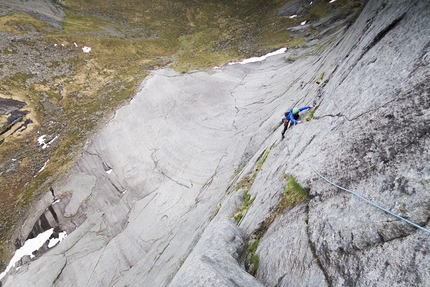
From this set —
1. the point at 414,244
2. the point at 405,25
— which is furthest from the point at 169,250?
the point at 405,25

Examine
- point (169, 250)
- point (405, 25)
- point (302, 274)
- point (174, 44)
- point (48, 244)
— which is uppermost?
point (174, 44)

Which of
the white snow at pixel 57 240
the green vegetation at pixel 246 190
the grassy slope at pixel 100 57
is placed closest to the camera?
the green vegetation at pixel 246 190

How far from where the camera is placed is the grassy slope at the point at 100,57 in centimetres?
3519

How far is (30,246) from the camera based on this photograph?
27000 mm

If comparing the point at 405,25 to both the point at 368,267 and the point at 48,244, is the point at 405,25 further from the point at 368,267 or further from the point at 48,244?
the point at 48,244

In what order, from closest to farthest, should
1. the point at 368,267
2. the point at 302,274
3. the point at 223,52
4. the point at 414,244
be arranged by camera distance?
the point at 414,244 → the point at 368,267 → the point at 302,274 → the point at 223,52

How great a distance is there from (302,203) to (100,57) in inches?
2575

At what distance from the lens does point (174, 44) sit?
252 feet

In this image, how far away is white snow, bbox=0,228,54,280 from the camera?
1038 inches

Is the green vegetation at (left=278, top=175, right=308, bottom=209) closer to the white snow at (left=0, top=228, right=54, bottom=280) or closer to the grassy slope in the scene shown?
the white snow at (left=0, top=228, right=54, bottom=280)

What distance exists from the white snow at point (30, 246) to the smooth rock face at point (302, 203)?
Answer: 1.35 metres

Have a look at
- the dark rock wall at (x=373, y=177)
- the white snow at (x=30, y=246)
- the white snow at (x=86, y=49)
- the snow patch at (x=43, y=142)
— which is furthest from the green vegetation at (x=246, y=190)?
the white snow at (x=86, y=49)

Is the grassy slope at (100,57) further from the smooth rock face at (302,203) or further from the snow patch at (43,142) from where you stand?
the smooth rock face at (302,203)

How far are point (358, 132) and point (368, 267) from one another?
4.68 metres
